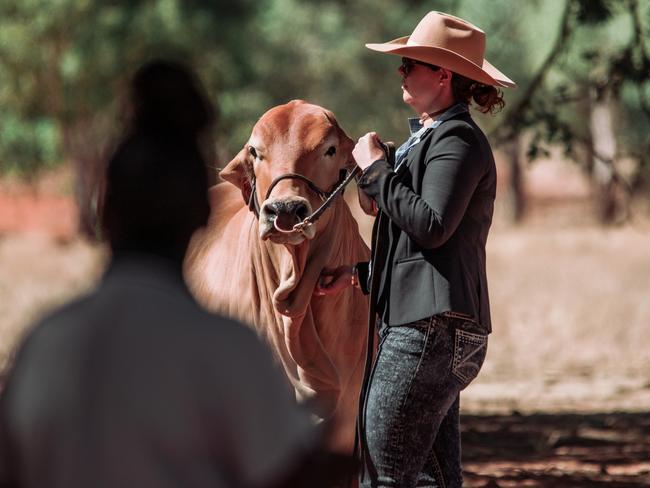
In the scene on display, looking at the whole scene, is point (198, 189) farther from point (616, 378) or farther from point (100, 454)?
point (616, 378)

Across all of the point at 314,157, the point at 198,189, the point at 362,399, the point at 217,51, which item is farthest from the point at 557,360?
the point at 217,51

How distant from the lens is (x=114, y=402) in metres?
2.15

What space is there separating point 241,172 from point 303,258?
1.95 feet

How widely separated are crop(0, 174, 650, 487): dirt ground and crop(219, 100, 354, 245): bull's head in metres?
0.85

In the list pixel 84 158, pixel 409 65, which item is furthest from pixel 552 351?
pixel 84 158

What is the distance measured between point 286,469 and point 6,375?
52cm

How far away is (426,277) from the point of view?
424 cm

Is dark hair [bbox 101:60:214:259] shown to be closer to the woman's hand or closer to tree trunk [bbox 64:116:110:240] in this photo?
the woman's hand

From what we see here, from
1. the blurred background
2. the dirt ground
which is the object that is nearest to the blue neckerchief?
the dirt ground

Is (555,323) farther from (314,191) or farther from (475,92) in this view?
(475,92)

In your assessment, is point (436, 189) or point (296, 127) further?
point (296, 127)

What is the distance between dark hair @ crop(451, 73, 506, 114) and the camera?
452 centimetres

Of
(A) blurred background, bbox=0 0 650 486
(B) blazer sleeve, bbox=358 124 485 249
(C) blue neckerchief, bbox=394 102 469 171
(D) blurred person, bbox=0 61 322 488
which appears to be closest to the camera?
(D) blurred person, bbox=0 61 322 488

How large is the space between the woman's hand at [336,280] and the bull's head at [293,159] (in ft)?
1.23
